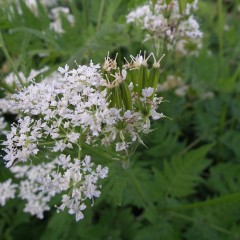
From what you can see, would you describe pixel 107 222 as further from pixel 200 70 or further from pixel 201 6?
pixel 201 6

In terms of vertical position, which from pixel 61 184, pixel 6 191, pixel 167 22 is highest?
pixel 167 22

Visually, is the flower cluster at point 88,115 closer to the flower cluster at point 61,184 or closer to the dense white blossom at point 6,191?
the flower cluster at point 61,184

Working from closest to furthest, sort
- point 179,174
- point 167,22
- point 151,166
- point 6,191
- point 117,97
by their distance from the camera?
point 117,97, point 167,22, point 6,191, point 179,174, point 151,166

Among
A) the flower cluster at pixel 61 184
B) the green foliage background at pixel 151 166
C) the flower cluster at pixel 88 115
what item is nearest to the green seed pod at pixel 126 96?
the flower cluster at pixel 88 115

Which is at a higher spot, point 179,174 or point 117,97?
point 117,97

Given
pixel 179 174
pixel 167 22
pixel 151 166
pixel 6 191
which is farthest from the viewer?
pixel 151 166

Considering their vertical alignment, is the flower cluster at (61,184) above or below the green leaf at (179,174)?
above

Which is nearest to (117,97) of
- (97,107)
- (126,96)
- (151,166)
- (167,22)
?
(126,96)

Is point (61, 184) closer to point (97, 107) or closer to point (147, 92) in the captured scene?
point (97, 107)

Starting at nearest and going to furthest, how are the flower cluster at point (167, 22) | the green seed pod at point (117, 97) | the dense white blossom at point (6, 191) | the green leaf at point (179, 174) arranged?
the green seed pod at point (117, 97), the flower cluster at point (167, 22), the dense white blossom at point (6, 191), the green leaf at point (179, 174)
